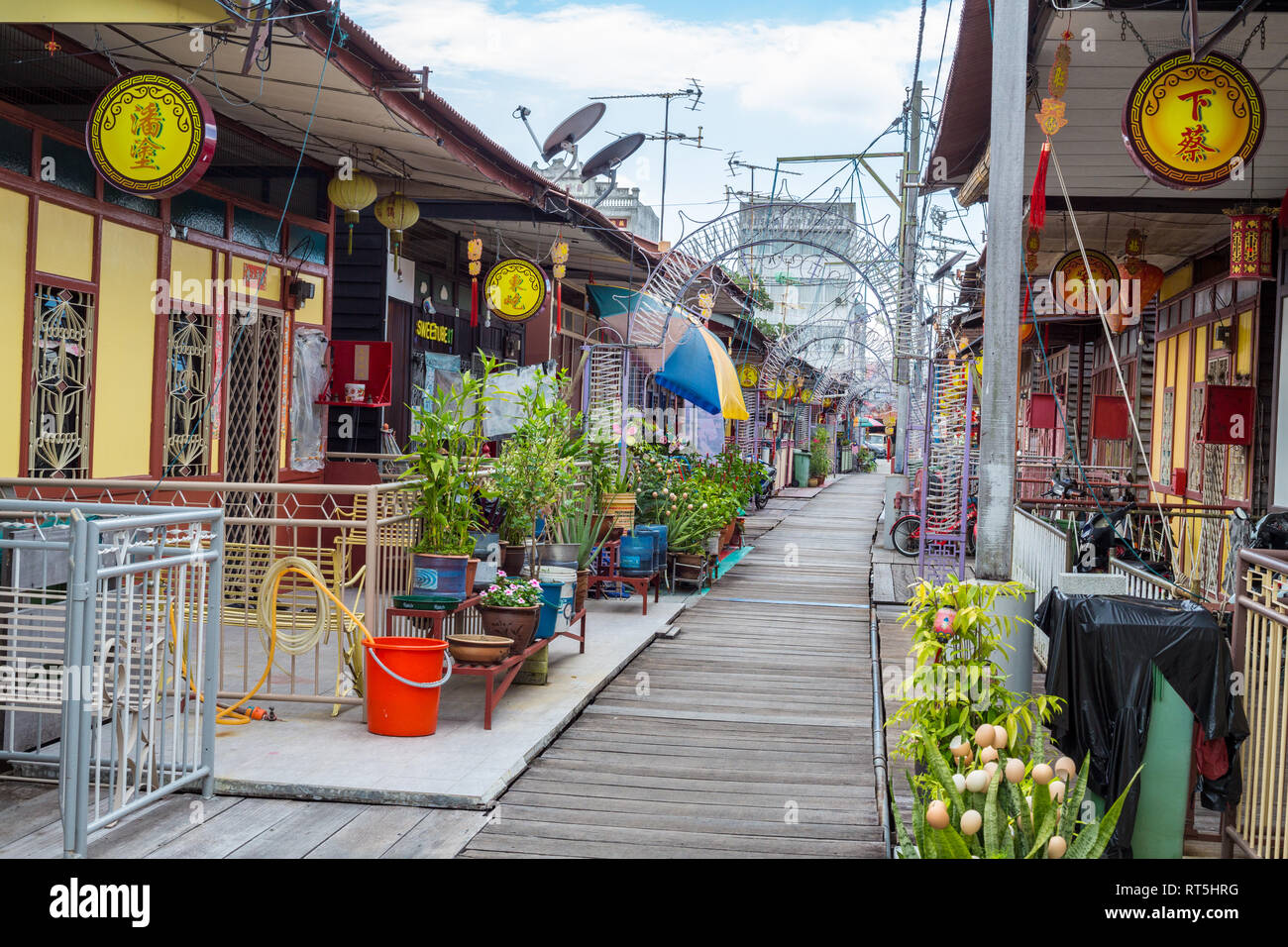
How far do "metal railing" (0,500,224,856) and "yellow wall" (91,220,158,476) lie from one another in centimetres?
247

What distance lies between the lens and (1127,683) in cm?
507

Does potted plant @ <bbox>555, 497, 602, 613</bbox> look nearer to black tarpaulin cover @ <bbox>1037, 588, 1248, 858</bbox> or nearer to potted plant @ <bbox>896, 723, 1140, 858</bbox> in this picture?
black tarpaulin cover @ <bbox>1037, 588, 1248, 858</bbox>

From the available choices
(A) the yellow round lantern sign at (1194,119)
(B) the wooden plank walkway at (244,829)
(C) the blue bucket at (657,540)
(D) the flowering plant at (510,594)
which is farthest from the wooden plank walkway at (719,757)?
(A) the yellow round lantern sign at (1194,119)

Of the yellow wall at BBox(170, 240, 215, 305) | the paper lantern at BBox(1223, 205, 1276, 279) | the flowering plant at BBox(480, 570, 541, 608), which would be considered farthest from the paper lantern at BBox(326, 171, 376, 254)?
the paper lantern at BBox(1223, 205, 1276, 279)

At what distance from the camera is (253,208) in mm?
10766

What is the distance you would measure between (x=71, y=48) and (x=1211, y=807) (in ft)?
26.5

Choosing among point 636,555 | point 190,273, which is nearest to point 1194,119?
point 636,555

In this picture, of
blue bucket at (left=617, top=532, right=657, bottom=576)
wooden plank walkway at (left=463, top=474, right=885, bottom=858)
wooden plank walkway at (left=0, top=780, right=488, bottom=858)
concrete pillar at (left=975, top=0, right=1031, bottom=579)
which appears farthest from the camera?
blue bucket at (left=617, top=532, right=657, bottom=576)

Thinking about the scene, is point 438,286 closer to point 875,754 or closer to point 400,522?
point 400,522

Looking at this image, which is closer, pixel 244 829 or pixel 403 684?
pixel 244 829

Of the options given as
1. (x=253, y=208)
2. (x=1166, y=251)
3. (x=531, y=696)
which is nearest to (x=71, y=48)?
(x=253, y=208)

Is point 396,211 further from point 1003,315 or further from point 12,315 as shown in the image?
point 1003,315

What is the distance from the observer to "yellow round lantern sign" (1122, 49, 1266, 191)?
6.39 metres

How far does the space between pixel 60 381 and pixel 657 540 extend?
610 centimetres
